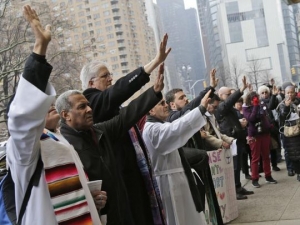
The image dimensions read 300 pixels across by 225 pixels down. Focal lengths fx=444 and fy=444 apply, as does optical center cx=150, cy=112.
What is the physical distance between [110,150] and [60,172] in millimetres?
854

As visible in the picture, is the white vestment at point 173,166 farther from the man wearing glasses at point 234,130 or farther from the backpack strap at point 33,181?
the man wearing glasses at point 234,130

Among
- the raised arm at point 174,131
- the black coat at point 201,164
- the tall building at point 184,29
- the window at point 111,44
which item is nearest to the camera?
the raised arm at point 174,131

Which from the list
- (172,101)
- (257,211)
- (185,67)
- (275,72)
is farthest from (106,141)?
(275,72)

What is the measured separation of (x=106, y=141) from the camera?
333 cm

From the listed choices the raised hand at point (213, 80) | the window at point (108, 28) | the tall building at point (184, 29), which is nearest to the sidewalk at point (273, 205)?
the raised hand at point (213, 80)

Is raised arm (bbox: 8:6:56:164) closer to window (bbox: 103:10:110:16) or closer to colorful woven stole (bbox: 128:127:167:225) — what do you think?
colorful woven stole (bbox: 128:127:167:225)

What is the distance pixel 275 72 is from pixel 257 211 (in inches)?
4282

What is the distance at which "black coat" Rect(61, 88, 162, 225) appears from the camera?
303 centimetres

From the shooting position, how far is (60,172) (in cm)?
245

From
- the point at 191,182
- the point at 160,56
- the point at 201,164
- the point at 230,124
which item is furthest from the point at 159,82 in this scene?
the point at 230,124

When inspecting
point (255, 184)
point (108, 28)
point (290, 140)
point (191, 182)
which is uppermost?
point (108, 28)

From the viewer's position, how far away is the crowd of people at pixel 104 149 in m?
2.30

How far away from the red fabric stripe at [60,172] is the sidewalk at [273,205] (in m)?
3.95

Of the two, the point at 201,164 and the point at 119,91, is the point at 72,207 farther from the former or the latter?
the point at 201,164
